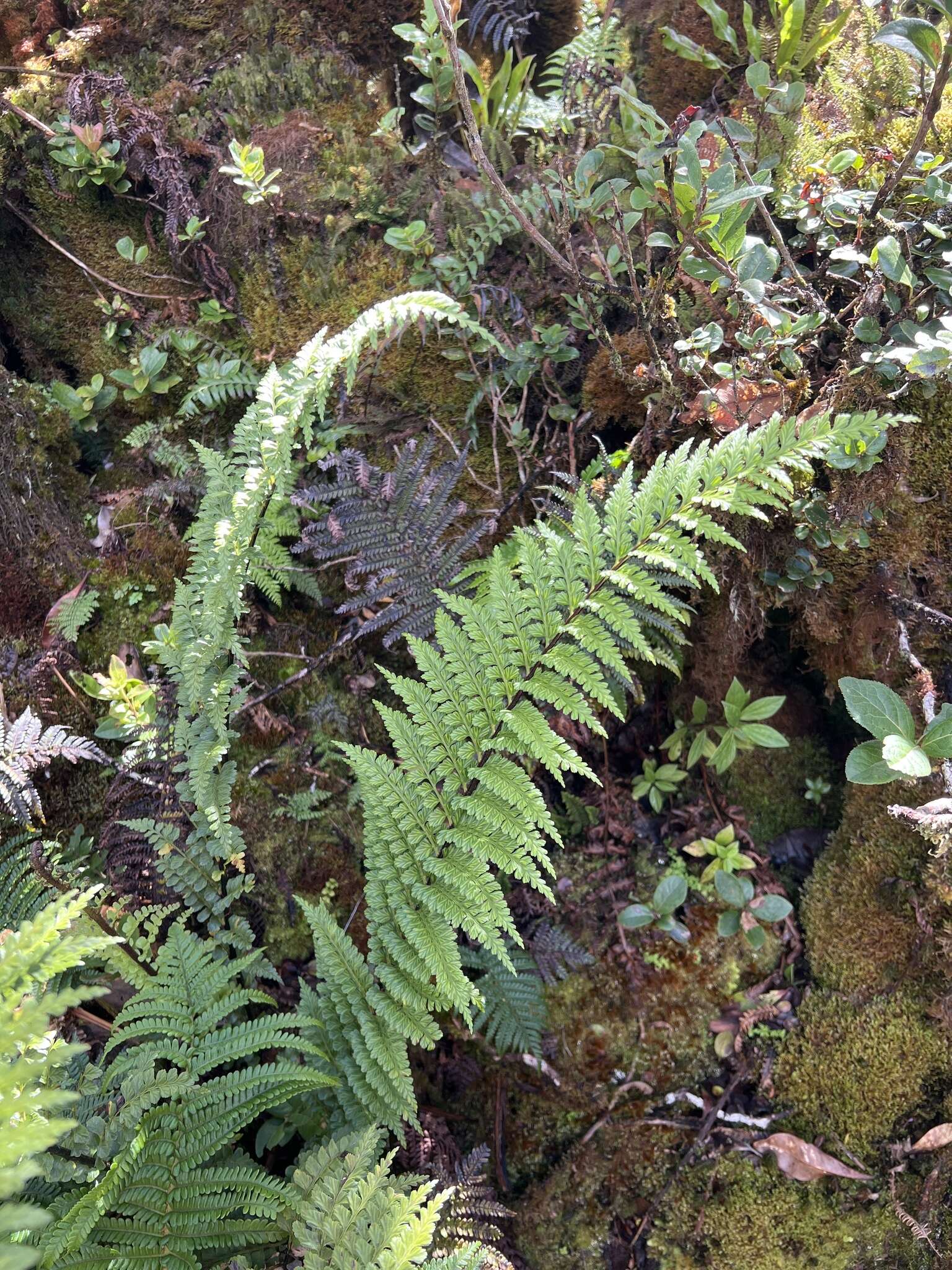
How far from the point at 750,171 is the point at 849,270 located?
24.4 inches

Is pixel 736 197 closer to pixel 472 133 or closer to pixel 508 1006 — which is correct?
pixel 472 133

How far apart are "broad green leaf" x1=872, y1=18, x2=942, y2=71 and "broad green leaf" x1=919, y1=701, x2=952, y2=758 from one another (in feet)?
6.68

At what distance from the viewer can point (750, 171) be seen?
297cm

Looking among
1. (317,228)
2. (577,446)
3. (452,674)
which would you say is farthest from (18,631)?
(577,446)

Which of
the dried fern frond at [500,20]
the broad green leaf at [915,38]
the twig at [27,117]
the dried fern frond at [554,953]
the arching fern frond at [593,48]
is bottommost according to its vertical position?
the dried fern frond at [554,953]

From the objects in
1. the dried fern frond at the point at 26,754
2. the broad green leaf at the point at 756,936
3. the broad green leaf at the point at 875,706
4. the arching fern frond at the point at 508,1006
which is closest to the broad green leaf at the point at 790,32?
the broad green leaf at the point at 875,706

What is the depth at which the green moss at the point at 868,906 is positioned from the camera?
9.63ft

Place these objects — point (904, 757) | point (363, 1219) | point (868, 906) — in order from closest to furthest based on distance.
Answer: point (363, 1219), point (904, 757), point (868, 906)

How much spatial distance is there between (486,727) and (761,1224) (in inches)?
81.9

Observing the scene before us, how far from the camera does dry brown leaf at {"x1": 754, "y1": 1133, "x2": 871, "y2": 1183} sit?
272 centimetres

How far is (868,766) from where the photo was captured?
2482mm

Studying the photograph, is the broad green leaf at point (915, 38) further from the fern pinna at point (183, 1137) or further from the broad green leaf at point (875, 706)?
the fern pinna at point (183, 1137)

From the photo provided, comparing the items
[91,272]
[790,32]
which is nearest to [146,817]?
[91,272]

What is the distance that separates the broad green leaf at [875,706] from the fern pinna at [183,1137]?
6.80ft
